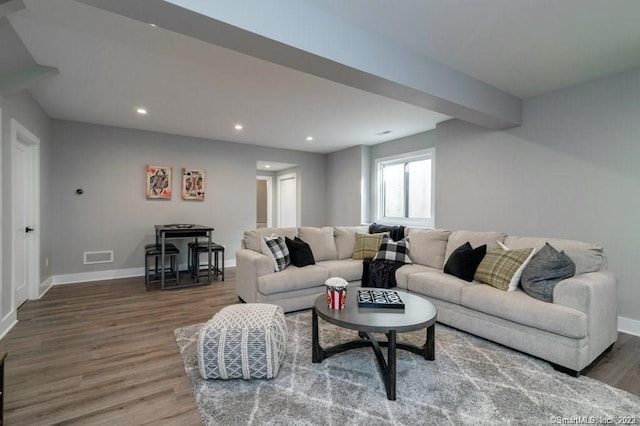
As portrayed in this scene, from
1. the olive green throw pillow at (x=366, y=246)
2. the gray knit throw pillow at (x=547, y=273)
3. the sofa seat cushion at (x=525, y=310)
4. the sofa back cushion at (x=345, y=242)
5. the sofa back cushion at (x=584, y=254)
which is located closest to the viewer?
the sofa seat cushion at (x=525, y=310)

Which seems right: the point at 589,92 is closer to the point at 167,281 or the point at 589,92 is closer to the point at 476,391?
the point at 476,391

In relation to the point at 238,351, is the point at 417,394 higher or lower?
lower

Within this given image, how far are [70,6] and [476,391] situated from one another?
12.0 ft

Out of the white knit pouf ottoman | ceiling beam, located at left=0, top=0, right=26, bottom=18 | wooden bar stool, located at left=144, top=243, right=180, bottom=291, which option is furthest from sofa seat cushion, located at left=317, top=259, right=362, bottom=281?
ceiling beam, located at left=0, top=0, right=26, bottom=18

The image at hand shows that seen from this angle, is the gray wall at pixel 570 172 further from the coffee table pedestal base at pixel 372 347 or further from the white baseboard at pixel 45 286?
the white baseboard at pixel 45 286

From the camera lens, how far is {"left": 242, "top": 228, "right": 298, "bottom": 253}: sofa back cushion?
12.3ft

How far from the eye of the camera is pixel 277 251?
3.52m

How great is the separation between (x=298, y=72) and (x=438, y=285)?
8.38 feet

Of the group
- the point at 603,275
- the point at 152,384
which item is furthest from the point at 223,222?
the point at 603,275

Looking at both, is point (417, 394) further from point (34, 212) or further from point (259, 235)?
point (34, 212)

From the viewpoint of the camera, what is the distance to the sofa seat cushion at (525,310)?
2137 mm

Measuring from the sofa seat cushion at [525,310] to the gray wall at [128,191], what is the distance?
15.5 feet

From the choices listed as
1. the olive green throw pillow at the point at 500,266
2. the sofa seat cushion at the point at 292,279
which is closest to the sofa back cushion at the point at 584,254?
the olive green throw pillow at the point at 500,266

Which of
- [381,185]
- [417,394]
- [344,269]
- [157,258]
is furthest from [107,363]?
[381,185]
